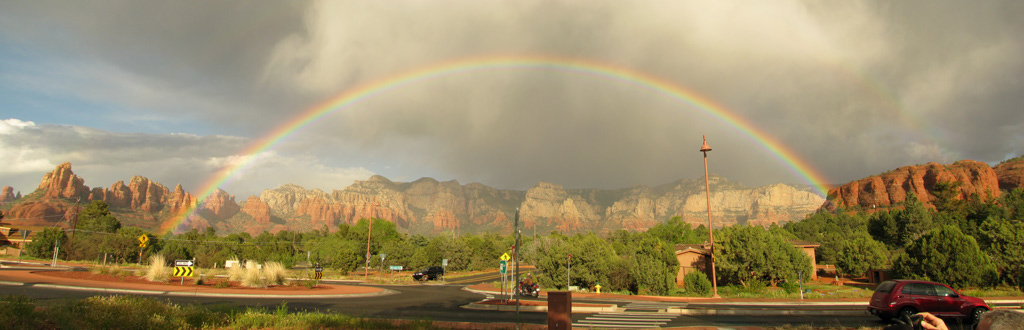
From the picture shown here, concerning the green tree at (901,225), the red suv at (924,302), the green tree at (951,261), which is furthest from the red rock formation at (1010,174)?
the red suv at (924,302)

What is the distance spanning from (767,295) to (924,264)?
529 inches

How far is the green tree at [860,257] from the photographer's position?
2163 inches

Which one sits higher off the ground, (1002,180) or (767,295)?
(1002,180)

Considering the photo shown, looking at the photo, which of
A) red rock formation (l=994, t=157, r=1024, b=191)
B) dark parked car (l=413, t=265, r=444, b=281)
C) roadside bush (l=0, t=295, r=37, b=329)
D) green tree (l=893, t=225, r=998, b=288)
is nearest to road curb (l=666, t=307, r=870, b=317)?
green tree (l=893, t=225, r=998, b=288)

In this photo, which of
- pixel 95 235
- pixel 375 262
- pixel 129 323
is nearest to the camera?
pixel 129 323

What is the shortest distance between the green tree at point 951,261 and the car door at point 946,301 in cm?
2326

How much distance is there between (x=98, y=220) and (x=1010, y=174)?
275 meters

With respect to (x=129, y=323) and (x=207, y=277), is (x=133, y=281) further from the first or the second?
(x=129, y=323)

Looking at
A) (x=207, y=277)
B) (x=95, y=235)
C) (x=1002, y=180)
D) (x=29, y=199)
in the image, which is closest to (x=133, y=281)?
(x=207, y=277)

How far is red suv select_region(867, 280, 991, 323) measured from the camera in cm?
1722

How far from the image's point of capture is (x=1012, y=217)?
77.9 metres

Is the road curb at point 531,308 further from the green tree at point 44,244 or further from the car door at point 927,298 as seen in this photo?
the green tree at point 44,244

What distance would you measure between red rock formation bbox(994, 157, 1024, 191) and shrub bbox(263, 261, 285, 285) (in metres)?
227

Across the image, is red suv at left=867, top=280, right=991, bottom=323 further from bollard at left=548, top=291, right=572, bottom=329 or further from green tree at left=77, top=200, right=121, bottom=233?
green tree at left=77, top=200, right=121, bottom=233
